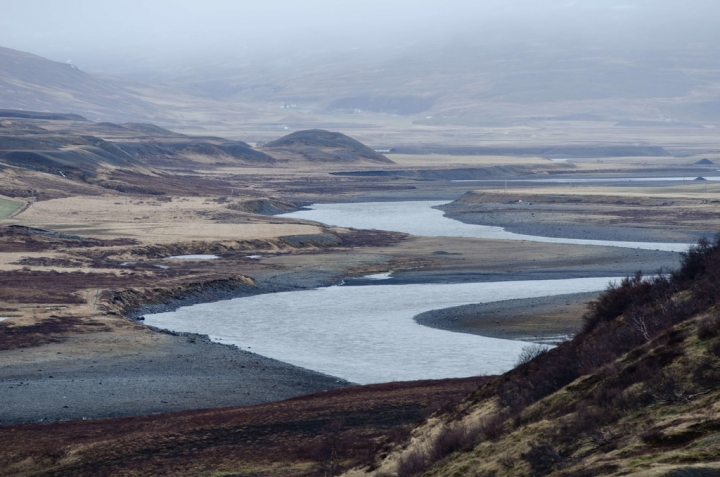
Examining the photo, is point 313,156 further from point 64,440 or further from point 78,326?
point 64,440

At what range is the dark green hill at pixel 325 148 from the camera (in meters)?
133

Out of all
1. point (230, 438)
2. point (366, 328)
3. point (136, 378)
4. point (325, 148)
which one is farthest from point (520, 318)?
point (325, 148)

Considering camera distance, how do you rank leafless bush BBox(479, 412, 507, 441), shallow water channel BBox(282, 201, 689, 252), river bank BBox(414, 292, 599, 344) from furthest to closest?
1. shallow water channel BBox(282, 201, 689, 252)
2. river bank BBox(414, 292, 599, 344)
3. leafless bush BBox(479, 412, 507, 441)

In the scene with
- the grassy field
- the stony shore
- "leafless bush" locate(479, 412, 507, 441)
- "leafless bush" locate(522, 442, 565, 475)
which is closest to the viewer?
"leafless bush" locate(522, 442, 565, 475)

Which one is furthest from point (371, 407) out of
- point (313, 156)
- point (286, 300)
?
point (313, 156)

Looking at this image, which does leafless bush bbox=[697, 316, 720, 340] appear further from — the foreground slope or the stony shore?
the stony shore

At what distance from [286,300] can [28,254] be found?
14041mm

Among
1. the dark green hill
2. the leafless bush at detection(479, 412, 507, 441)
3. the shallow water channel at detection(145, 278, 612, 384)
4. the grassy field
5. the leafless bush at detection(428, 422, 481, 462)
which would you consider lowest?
the shallow water channel at detection(145, 278, 612, 384)

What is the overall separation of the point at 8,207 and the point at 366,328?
39.7 meters

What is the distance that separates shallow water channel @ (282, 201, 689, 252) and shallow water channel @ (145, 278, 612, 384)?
510 inches

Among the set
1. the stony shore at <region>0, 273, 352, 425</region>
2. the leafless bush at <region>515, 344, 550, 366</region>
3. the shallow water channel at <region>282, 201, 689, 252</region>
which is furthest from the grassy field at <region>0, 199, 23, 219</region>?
the leafless bush at <region>515, 344, 550, 366</region>

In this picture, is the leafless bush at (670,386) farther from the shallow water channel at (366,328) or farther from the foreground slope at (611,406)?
the shallow water channel at (366,328)

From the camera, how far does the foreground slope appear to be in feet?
32.8

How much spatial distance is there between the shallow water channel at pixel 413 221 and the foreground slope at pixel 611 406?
108 ft
